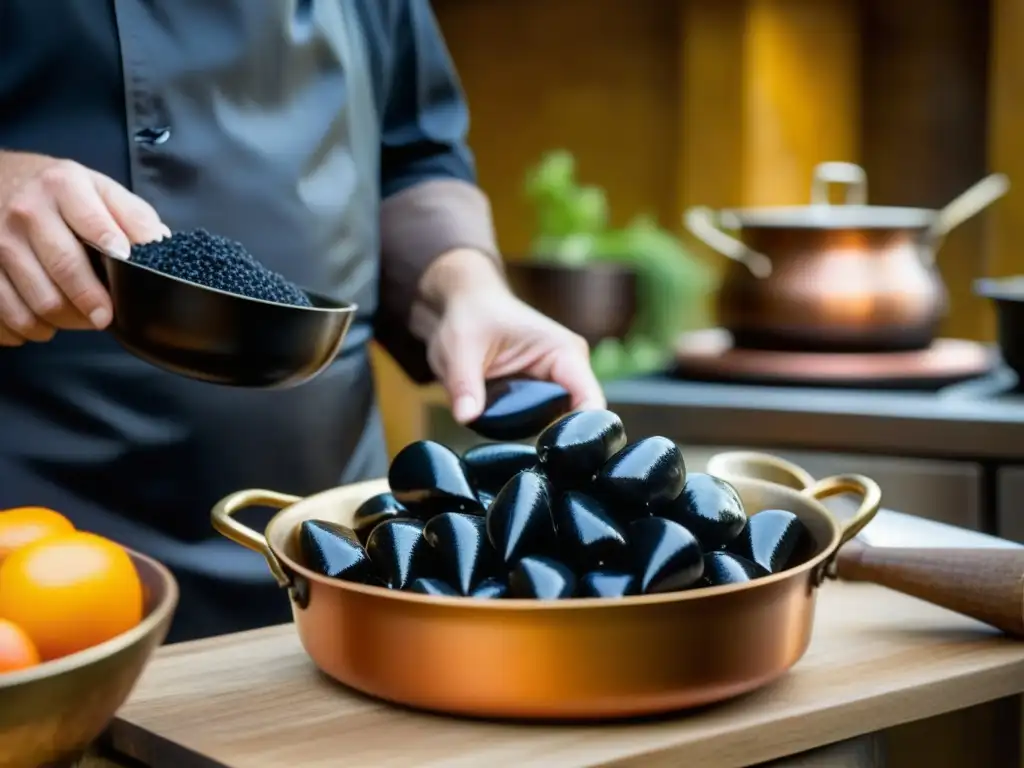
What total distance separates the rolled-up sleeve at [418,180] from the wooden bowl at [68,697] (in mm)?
703

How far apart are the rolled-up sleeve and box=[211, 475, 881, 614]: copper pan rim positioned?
45 cm

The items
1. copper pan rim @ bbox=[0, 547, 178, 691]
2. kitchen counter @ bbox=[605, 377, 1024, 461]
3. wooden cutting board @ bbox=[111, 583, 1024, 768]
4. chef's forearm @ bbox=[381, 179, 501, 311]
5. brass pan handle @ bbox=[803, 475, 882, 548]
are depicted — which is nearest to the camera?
copper pan rim @ bbox=[0, 547, 178, 691]

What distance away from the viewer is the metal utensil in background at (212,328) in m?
0.79

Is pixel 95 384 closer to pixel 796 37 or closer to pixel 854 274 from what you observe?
pixel 854 274

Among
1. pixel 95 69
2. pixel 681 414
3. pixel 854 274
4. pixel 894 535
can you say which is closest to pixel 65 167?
pixel 95 69

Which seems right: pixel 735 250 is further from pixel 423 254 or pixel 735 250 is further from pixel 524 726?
pixel 524 726

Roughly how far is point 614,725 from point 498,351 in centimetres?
43

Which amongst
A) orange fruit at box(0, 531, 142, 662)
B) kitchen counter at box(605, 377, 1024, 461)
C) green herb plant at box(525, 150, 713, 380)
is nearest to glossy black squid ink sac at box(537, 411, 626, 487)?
orange fruit at box(0, 531, 142, 662)

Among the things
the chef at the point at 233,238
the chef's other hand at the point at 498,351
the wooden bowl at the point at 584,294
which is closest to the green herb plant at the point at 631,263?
the wooden bowl at the point at 584,294

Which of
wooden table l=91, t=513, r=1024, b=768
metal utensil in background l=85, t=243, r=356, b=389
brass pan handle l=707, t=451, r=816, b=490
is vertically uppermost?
metal utensil in background l=85, t=243, r=356, b=389

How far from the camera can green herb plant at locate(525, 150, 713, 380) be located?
220cm

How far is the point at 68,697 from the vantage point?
1.80ft

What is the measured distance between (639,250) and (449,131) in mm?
952

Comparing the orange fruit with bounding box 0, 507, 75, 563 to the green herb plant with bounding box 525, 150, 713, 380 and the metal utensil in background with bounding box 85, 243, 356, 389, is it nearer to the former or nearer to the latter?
the metal utensil in background with bounding box 85, 243, 356, 389
